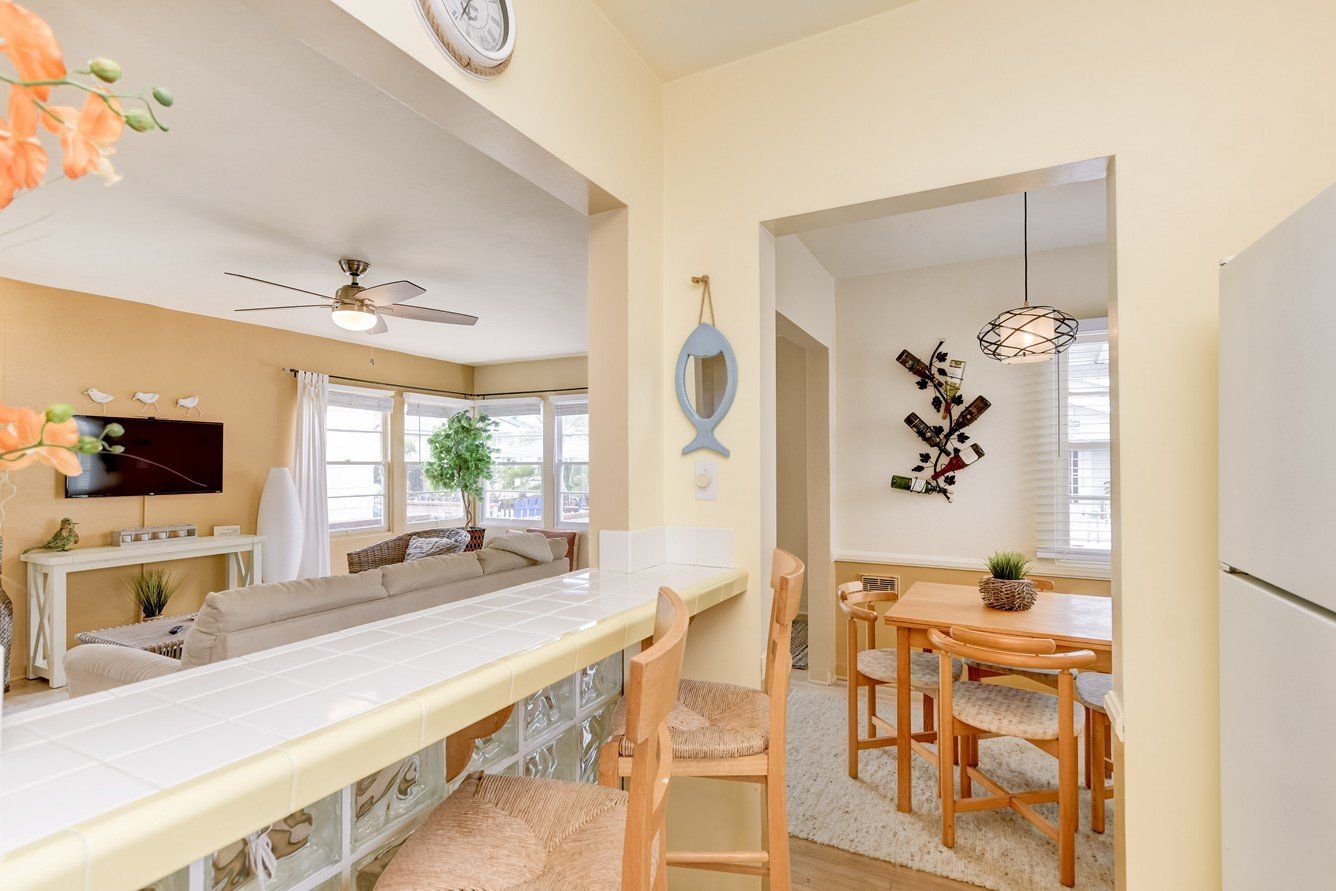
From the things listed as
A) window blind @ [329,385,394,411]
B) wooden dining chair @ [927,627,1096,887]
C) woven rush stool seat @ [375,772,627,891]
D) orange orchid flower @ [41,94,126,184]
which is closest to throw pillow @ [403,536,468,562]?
window blind @ [329,385,394,411]

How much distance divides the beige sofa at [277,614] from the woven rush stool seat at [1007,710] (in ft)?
7.60

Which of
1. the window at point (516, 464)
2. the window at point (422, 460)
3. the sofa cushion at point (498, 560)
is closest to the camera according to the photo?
the sofa cushion at point (498, 560)

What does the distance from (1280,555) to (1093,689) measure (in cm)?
198

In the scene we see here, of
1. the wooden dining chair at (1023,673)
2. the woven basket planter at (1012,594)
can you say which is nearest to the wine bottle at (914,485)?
the wooden dining chair at (1023,673)

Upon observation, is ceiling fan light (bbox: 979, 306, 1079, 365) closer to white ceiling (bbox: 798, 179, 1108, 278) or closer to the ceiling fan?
white ceiling (bbox: 798, 179, 1108, 278)

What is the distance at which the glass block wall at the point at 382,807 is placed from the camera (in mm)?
922

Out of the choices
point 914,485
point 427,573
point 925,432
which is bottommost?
point 427,573

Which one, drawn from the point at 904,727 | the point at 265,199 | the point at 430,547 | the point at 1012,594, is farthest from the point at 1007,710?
the point at 430,547

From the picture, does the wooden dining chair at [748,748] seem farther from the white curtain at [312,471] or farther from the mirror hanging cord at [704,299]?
the white curtain at [312,471]

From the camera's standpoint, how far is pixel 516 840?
39.6 inches

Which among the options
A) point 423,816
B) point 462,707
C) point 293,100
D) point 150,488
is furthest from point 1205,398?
point 150,488

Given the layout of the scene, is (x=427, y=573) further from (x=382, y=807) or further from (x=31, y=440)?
(x=31, y=440)

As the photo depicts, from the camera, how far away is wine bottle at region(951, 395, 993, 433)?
12.5ft

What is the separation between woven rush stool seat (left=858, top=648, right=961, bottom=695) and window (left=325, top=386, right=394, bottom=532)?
5.23 m
